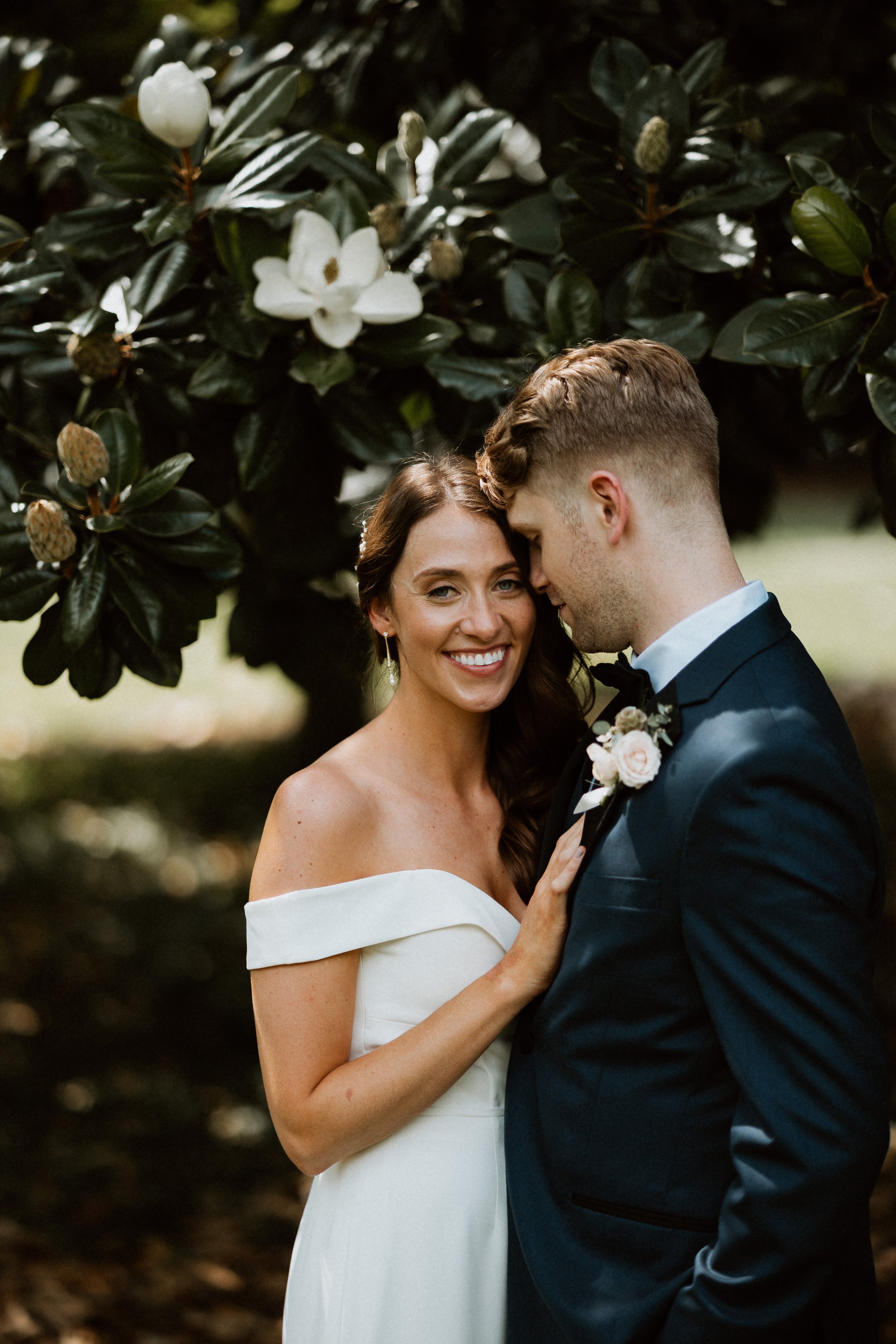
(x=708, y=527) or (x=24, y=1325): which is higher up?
(x=708, y=527)

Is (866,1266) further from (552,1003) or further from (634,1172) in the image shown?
(552,1003)

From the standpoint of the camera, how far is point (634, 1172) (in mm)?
1690

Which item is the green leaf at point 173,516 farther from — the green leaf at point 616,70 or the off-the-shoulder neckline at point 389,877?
the green leaf at point 616,70

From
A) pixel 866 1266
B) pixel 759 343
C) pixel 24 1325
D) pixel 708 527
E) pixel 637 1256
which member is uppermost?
pixel 759 343

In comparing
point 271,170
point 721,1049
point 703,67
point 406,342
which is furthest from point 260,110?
point 721,1049

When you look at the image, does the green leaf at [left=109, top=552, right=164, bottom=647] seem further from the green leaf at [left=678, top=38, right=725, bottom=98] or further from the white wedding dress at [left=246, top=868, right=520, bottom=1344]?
the green leaf at [left=678, top=38, right=725, bottom=98]

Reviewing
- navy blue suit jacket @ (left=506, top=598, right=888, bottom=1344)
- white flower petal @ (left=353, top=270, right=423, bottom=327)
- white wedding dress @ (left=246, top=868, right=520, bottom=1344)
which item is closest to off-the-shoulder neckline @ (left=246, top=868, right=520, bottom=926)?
white wedding dress @ (left=246, top=868, right=520, bottom=1344)

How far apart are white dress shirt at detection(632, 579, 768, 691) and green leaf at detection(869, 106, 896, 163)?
3.20 ft

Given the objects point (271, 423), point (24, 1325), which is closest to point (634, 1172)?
point (271, 423)

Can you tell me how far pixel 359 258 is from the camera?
84.3 inches

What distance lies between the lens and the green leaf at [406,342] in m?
2.22

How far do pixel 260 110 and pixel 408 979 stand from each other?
64.7 inches

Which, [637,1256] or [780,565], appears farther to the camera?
[780,565]

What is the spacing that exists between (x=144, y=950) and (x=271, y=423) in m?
3.81
